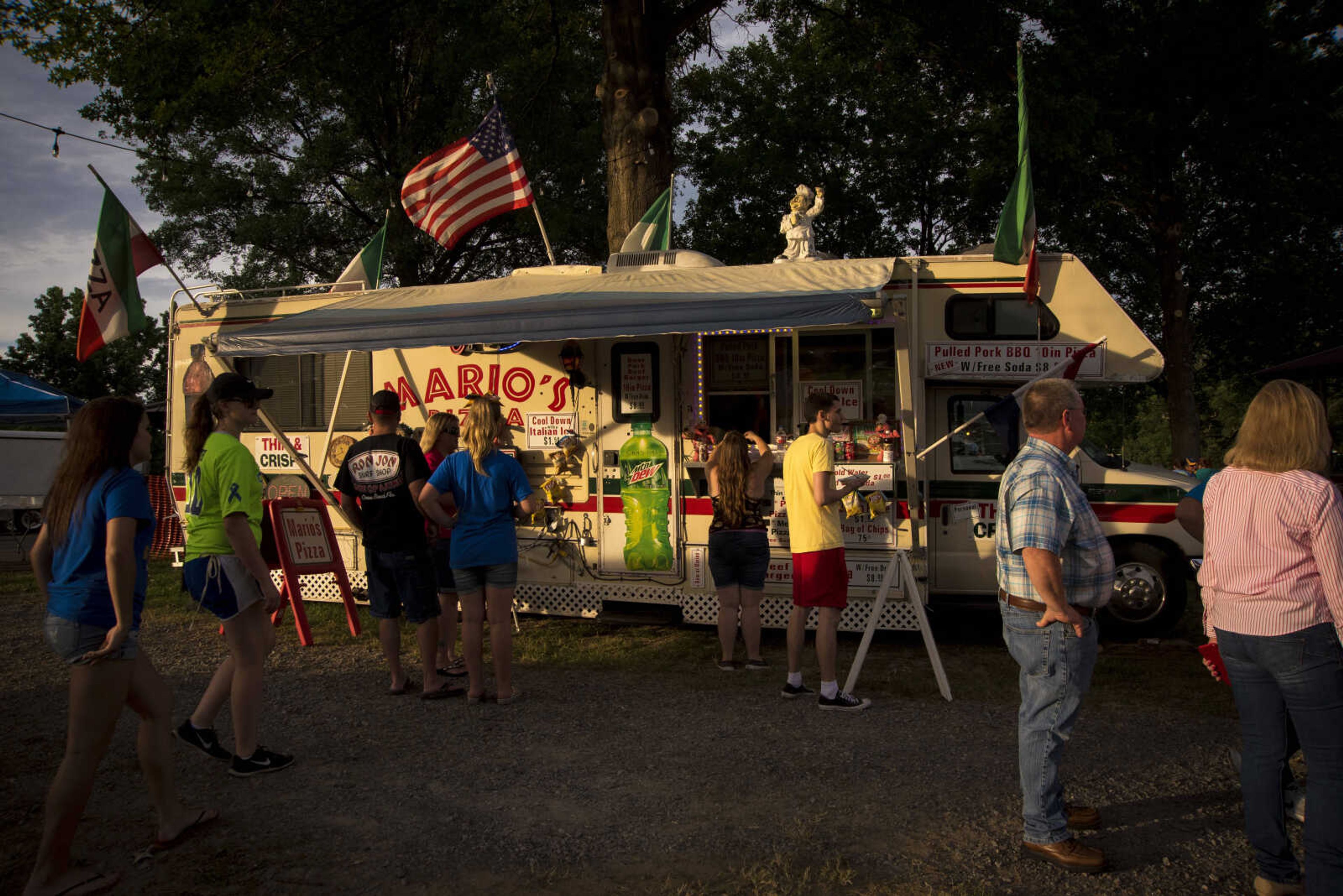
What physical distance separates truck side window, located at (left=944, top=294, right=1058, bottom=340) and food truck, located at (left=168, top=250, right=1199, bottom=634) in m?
0.01

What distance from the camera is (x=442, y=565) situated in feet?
21.5

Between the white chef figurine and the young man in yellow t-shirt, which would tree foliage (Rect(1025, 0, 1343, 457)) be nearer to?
the white chef figurine

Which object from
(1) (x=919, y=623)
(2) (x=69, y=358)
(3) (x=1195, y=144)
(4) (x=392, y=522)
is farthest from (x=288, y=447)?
(2) (x=69, y=358)

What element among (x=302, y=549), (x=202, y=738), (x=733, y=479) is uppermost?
(x=733, y=479)

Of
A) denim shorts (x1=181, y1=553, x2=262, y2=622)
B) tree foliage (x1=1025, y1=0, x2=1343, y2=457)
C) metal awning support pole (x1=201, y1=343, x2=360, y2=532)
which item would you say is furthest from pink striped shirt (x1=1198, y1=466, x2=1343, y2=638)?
tree foliage (x1=1025, y1=0, x2=1343, y2=457)

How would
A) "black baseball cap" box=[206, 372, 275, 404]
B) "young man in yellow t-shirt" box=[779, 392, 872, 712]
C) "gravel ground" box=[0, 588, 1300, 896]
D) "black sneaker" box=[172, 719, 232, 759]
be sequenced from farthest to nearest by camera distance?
"young man in yellow t-shirt" box=[779, 392, 872, 712] < "black sneaker" box=[172, 719, 232, 759] < "black baseball cap" box=[206, 372, 275, 404] < "gravel ground" box=[0, 588, 1300, 896]

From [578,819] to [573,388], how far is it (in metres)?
4.45

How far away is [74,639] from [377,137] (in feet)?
61.7

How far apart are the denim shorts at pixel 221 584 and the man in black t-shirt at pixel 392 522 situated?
1.45 metres

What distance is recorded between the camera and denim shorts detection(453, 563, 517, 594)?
18.2ft

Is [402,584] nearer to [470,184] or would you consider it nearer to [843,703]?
[843,703]

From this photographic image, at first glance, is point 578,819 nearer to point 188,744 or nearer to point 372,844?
point 372,844

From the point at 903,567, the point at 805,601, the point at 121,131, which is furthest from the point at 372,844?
the point at 121,131

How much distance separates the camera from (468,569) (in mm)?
5535
